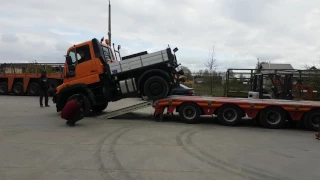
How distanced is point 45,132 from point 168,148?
4.00 meters

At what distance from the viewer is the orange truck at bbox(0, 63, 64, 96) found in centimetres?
2531

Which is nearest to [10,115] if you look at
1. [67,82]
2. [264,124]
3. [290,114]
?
[67,82]

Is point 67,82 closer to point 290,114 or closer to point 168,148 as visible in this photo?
point 168,148

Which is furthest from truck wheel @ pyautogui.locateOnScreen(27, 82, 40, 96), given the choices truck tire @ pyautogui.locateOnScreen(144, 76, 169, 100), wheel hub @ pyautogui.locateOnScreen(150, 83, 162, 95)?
wheel hub @ pyautogui.locateOnScreen(150, 83, 162, 95)

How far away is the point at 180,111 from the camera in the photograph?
11.8 meters

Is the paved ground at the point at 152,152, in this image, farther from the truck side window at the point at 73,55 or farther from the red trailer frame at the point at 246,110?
the truck side window at the point at 73,55

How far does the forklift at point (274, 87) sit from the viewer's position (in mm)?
14766

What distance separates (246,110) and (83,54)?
259 inches

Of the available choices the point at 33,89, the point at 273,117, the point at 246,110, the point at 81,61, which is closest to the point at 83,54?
the point at 81,61

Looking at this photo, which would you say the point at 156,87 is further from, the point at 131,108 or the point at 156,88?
the point at 131,108

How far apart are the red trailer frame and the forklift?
3243mm

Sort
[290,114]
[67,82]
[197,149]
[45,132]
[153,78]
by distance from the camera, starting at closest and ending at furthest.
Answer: [197,149] < [45,132] < [290,114] < [153,78] < [67,82]

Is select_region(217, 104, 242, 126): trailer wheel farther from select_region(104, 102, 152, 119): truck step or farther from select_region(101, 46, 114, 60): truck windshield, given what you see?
select_region(101, 46, 114, 60): truck windshield

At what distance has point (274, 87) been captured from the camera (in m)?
15.2
